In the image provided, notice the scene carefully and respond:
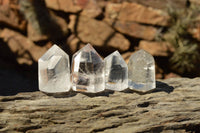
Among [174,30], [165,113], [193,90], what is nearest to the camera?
[165,113]

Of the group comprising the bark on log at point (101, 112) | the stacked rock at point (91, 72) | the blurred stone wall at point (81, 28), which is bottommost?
the bark on log at point (101, 112)

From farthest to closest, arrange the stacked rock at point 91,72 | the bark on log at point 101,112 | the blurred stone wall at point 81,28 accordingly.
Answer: the blurred stone wall at point 81,28 → the stacked rock at point 91,72 → the bark on log at point 101,112

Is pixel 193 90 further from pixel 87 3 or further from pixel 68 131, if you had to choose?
pixel 87 3

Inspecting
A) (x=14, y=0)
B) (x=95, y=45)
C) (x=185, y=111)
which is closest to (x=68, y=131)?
(x=185, y=111)

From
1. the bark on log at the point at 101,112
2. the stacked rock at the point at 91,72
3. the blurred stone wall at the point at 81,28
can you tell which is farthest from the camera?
the blurred stone wall at the point at 81,28

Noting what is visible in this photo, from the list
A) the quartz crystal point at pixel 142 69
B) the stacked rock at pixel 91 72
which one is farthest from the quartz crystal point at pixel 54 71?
the quartz crystal point at pixel 142 69

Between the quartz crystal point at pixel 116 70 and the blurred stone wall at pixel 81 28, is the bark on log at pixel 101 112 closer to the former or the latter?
the quartz crystal point at pixel 116 70

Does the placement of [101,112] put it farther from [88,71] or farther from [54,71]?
[54,71]
